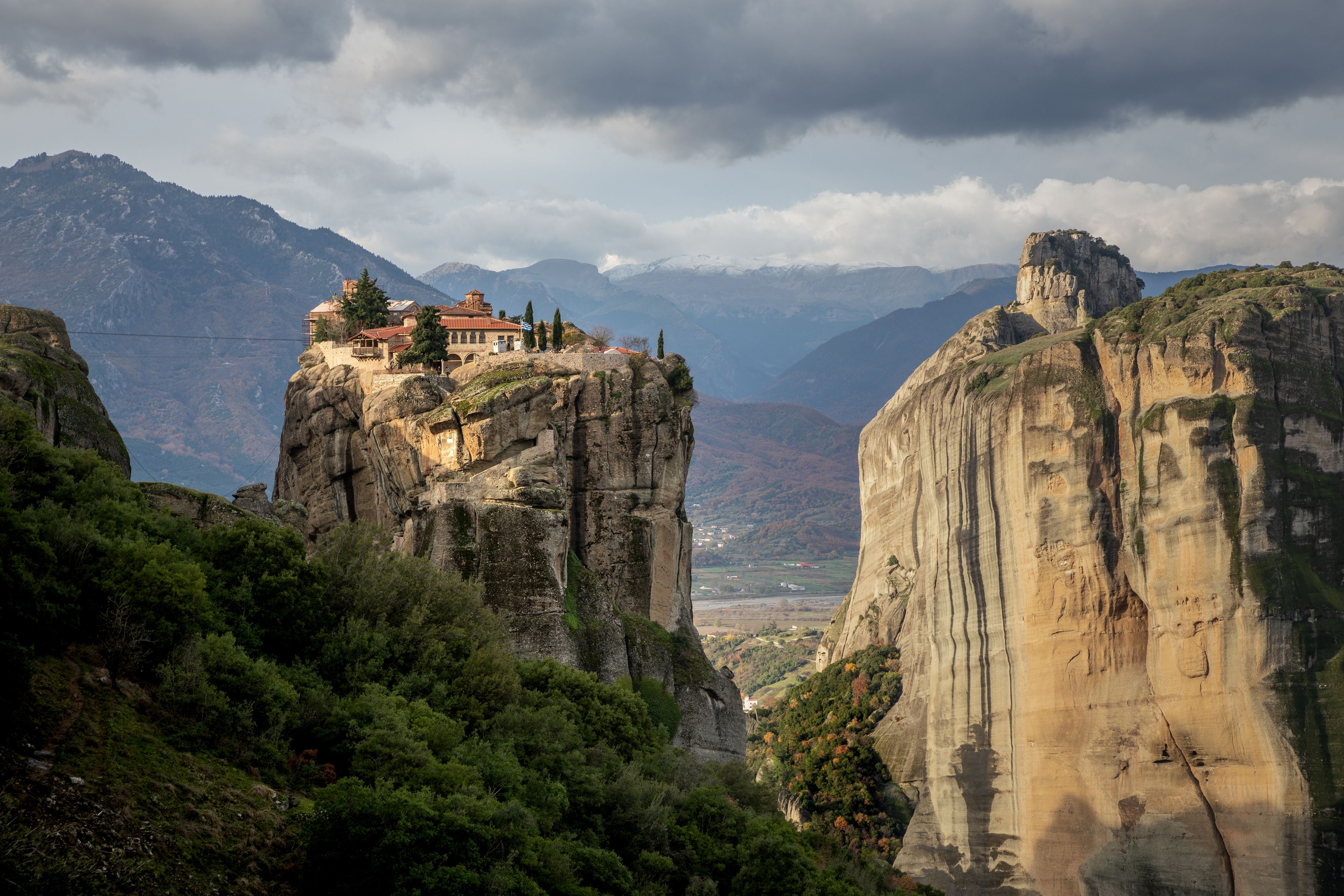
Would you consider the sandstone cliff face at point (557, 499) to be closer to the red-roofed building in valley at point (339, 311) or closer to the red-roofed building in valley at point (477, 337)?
the red-roofed building in valley at point (477, 337)

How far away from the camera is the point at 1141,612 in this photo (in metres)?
67.4

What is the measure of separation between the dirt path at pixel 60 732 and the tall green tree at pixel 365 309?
4313 cm

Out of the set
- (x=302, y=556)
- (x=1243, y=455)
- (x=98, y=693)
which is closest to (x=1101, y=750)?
(x=1243, y=455)

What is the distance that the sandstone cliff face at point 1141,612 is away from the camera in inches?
2347

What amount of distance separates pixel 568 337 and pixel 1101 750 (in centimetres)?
3828

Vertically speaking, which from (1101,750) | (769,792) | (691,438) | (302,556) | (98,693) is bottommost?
(1101,750)

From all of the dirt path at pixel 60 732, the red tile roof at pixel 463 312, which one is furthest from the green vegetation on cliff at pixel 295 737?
the red tile roof at pixel 463 312

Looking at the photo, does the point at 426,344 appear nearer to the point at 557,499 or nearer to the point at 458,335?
the point at 458,335

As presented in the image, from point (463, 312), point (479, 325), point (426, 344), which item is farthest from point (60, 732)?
point (463, 312)

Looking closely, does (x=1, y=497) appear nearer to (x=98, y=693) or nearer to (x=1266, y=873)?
(x=98, y=693)

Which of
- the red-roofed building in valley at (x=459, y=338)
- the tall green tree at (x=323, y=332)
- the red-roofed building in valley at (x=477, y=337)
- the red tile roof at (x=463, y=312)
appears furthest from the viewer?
the tall green tree at (x=323, y=332)

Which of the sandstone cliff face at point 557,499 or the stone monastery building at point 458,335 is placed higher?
the stone monastery building at point 458,335

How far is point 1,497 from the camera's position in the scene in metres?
19.5

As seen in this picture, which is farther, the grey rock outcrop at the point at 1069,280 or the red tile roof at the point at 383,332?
the grey rock outcrop at the point at 1069,280
